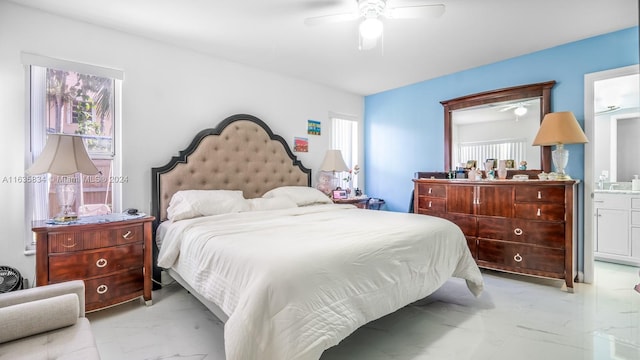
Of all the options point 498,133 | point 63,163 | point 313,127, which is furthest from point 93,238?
point 498,133

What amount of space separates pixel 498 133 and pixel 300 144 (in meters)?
2.56

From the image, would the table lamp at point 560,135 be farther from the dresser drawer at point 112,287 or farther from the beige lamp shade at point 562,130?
the dresser drawer at point 112,287

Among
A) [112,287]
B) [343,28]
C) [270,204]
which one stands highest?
[343,28]

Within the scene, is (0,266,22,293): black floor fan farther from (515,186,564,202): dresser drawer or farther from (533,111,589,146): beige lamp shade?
(533,111,589,146): beige lamp shade

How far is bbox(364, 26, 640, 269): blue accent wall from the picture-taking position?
3055 mm

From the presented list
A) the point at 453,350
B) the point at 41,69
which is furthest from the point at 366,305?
the point at 41,69

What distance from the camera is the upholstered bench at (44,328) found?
3.84ft

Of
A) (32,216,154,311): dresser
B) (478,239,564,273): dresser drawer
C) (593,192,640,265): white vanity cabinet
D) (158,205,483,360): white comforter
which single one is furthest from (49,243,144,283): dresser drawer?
(593,192,640,265): white vanity cabinet

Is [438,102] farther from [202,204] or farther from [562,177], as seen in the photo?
[202,204]

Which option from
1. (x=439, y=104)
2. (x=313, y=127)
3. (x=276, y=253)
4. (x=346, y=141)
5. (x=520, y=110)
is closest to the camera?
(x=276, y=253)

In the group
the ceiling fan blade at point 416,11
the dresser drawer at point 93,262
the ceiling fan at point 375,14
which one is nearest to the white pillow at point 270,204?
the dresser drawer at point 93,262

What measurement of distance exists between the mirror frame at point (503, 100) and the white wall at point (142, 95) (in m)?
1.92

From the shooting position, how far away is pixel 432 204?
3842 millimetres

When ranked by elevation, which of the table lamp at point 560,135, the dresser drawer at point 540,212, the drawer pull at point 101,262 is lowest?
the drawer pull at point 101,262
